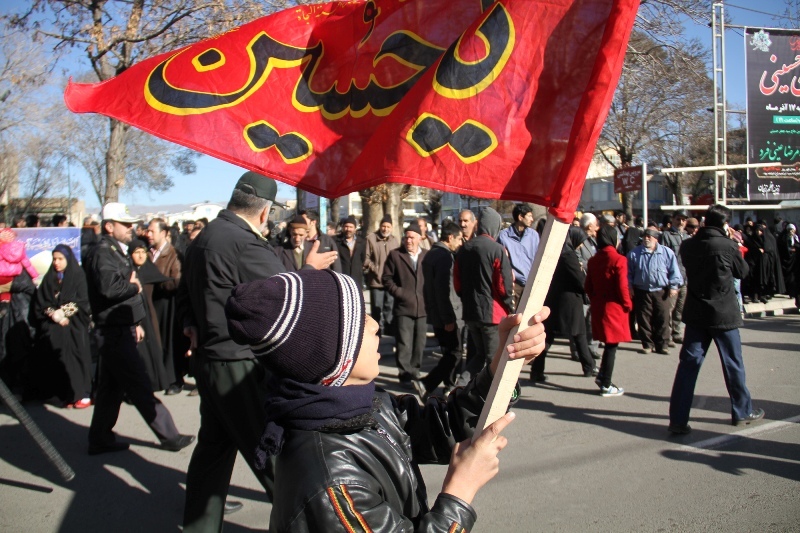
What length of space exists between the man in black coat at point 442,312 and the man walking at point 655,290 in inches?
138

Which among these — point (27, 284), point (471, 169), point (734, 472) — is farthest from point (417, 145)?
point (27, 284)

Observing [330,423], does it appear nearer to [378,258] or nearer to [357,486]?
[357,486]

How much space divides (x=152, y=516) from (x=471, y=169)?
11.2 ft

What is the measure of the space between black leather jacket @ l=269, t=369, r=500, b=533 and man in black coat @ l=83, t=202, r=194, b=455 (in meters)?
3.94

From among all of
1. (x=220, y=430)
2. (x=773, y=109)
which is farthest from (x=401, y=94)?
(x=773, y=109)

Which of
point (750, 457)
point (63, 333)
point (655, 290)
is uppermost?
point (655, 290)

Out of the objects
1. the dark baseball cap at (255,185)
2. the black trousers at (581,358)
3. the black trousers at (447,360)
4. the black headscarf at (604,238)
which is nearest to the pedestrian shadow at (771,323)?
the black trousers at (581,358)

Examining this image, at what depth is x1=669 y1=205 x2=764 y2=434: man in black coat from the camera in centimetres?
567

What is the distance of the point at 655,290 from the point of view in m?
9.59

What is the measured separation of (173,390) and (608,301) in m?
4.99

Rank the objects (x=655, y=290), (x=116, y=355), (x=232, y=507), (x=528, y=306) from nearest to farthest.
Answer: (x=528, y=306)
(x=232, y=507)
(x=116, y=355)
(x=655, y=290)

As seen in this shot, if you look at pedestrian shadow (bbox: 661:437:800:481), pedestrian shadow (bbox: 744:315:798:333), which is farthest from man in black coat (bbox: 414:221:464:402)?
pedestrian shadow (bbox: 744:315:798:333)

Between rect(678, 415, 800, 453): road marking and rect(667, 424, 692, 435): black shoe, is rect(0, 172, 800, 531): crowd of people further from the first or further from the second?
rect(678, 415, 800, 453): road marking

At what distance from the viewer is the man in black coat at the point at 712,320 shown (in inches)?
223
